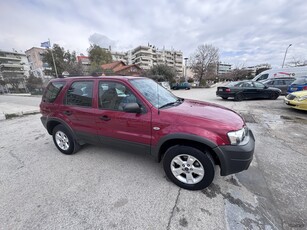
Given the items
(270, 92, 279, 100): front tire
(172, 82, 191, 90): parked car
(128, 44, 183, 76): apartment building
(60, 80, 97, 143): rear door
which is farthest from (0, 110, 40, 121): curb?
(128, 44, 183, 76): apartment building

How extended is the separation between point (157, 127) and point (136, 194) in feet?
3.45

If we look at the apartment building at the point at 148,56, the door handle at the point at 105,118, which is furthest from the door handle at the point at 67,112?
the apartment building at the point at 148,56

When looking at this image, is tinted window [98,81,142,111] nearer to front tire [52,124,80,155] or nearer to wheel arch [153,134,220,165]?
wheel arch [153,134,220,165]

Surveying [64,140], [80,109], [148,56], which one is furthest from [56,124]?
[148,56]

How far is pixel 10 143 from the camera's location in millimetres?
4383

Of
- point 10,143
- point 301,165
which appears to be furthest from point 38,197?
point 301,165

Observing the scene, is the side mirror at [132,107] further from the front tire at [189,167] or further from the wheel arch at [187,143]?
the front tire at [189,167]

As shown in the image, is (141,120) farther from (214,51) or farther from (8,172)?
(214,51)

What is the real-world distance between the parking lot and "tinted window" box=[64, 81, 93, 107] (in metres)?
1.23

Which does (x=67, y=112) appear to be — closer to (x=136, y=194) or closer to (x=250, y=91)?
(x=136, y=194)

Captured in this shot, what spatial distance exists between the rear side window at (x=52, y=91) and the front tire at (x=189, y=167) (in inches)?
108

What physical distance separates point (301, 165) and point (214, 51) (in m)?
35.9

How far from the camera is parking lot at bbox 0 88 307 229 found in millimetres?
1830

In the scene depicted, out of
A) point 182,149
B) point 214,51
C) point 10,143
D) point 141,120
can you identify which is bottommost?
point 10,143
